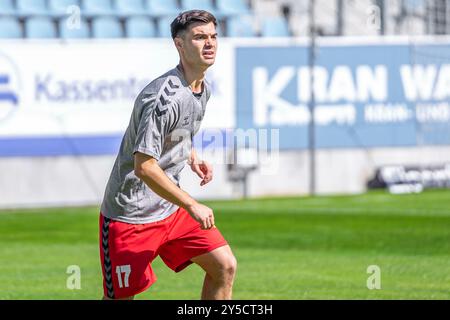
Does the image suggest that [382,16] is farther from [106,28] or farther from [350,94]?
[106,28]

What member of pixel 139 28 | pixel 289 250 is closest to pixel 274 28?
pixel 139 28

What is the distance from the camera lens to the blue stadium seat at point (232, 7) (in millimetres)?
24869

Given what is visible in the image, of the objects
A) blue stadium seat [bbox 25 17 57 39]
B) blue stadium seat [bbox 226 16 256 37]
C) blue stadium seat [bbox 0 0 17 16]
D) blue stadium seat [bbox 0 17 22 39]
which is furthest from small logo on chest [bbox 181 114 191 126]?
blue stadium seat [bbox 226 16 256 37]

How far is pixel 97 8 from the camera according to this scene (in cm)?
2411

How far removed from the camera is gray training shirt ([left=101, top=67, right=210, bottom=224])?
730cm

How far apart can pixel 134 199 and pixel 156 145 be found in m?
0.61

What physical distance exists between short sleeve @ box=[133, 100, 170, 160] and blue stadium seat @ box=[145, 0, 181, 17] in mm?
17346

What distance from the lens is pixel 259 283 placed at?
11.9 metres

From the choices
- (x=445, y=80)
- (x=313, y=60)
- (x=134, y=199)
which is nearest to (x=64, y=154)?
(x=313, y=60)

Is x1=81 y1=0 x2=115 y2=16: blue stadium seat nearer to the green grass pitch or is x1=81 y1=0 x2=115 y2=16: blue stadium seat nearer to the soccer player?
the green grass pitch

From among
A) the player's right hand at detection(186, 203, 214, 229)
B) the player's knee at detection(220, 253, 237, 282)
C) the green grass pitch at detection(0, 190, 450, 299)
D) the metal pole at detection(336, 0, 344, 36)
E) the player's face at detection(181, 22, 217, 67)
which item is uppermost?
the metal pole at detection(336, 0, 344, 36)

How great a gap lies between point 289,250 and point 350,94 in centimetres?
1020

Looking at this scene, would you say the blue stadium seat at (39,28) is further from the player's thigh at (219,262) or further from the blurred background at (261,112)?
the player's thigh at (219,262)
